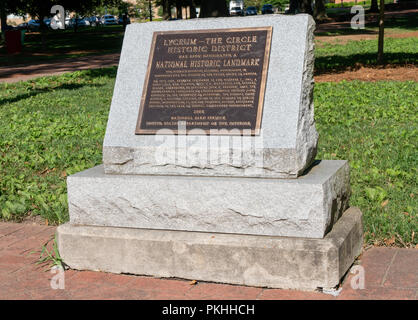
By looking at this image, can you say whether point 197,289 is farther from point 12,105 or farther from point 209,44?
point 12,105

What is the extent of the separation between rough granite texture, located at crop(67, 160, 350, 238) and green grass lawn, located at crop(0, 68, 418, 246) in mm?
968

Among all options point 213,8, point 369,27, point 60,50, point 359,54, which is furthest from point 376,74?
point 369,27

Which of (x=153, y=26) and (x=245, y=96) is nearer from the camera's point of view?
(x=245, y=96)

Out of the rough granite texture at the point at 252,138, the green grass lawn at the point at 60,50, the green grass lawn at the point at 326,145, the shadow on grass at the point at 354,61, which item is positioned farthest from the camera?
the green grass lawn at the point at 60,50

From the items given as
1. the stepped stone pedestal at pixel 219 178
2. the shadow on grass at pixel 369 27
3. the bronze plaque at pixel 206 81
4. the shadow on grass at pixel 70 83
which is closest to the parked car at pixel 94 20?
the shadow on grass at pixel 369 27

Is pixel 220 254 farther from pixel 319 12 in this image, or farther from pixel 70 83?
pixel 319 12

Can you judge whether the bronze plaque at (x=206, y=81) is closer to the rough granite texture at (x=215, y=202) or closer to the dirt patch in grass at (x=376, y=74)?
the rough granite texture at (x=215, y=202)

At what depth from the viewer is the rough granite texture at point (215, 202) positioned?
13.2ft

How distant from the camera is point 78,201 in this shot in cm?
456

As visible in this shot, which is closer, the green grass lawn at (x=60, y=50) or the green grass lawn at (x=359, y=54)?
the green grass lawn at (x=359, y=54)

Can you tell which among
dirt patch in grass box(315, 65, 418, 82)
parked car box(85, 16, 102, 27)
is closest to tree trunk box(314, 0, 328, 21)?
dirt patch in grass box(315, 65, 418, 82)

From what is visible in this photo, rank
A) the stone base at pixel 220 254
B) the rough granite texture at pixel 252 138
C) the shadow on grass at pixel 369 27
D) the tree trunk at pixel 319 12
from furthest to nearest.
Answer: the tree trunk at pixel 319 12 → the shadow on grass at pixel 369 27 → the rough granite texture at pixel 252 138 → the stone base at pixel 220 254
